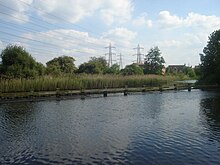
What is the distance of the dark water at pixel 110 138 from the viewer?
36.1 ft

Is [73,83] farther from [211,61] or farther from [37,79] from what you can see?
[211,61]

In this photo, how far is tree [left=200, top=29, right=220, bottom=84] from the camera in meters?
55.7

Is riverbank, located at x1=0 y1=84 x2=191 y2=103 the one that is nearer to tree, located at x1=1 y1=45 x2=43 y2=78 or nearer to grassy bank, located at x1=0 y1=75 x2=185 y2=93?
grassy bank, located at x1=0 y1=75 x2=185 y2=93

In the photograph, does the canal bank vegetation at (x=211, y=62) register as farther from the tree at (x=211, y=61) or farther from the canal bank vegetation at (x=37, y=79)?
the canal bank vegetation at (x=37, y=79)

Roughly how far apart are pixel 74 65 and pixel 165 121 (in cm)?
6367

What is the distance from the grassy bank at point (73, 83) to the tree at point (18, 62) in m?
3.46

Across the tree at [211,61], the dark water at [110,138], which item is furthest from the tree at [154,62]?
the dark water at [110,138]

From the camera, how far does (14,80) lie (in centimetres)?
3356

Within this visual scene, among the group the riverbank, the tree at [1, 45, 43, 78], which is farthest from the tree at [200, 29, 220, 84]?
the tree at [1, 45, 43, 78]

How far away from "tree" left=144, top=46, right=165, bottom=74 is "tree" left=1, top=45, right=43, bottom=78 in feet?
161

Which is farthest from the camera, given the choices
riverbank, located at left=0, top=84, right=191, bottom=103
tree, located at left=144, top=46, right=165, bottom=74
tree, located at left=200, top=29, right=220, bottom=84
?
tree, located at left=144, top=46, right=165, bottom=74

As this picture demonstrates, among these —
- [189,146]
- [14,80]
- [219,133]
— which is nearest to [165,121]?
[219,133]

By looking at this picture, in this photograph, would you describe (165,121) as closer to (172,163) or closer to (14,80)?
(172,163)

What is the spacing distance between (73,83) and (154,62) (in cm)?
4993
